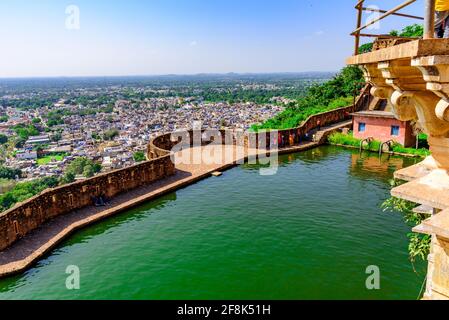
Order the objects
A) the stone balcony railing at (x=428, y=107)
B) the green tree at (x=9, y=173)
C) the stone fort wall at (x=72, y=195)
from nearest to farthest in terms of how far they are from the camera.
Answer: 1. the stone balcony railing at (x=428, y=107)
2. the stone fort wall at (x=72, y=195)
3. the green tree at (x=9, y=173)

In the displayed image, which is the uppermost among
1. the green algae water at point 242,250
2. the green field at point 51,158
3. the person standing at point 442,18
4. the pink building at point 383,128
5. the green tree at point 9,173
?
the person standing at point 442,18

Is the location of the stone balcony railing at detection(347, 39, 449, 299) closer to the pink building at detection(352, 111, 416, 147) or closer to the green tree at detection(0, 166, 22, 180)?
the pink building at detection(352, 111, 416, 147)

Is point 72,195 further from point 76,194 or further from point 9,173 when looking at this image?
point 9,173

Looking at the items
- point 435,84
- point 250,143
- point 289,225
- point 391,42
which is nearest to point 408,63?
point 435,84

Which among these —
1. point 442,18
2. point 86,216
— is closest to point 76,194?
point 86,216

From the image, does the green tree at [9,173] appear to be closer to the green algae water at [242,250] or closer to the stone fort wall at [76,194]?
the stone fort wall at [76,194]

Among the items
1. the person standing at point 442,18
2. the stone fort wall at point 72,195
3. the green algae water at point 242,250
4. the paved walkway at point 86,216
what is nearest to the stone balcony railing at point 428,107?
the person standing at point 442,18

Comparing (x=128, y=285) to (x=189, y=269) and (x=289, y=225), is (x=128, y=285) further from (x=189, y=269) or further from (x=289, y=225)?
(x=289, y=225)

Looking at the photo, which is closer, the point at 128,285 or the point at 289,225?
the point at 128,285
